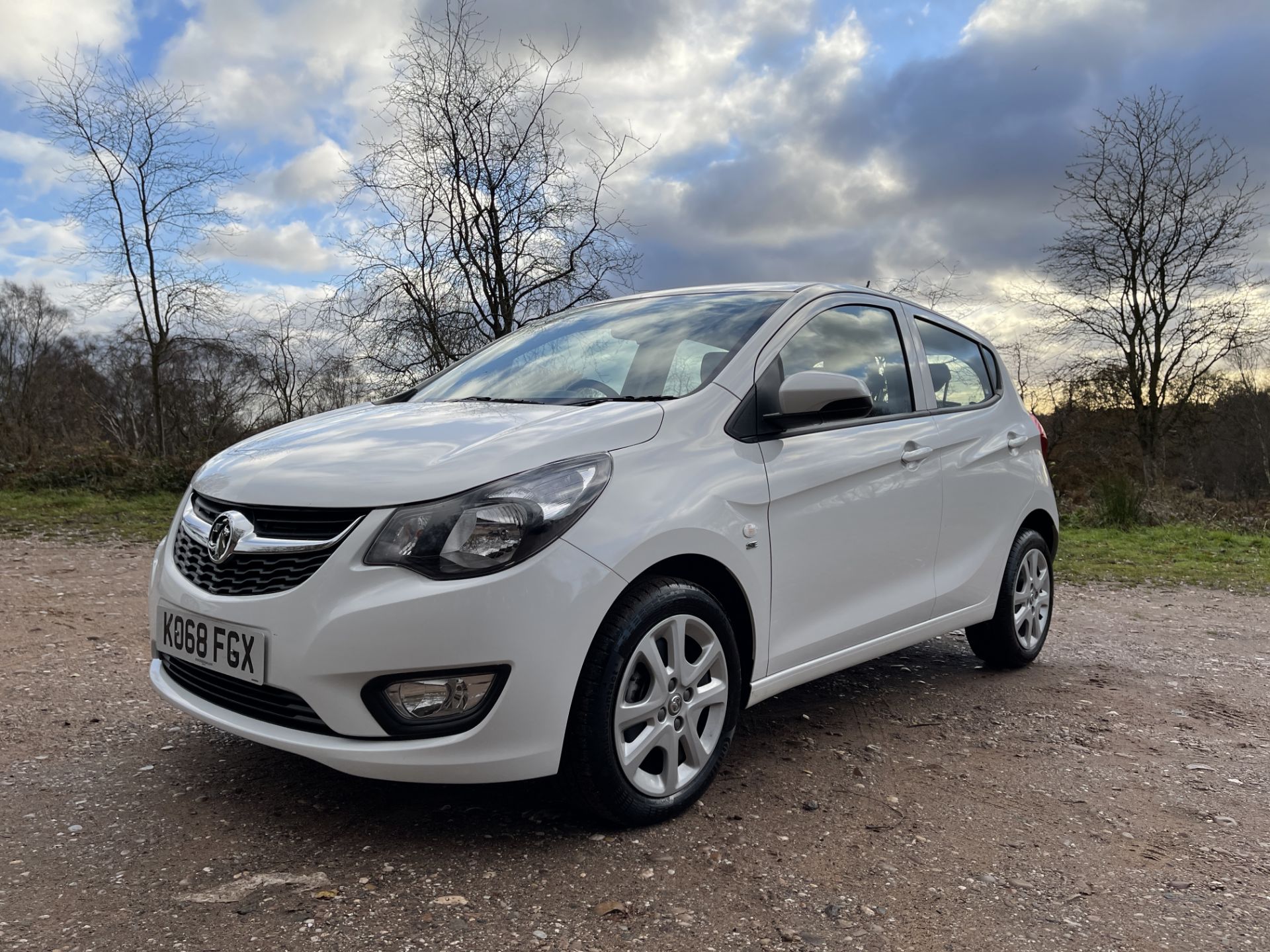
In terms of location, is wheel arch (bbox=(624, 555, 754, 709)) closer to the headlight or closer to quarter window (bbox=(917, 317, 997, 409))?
the headlight

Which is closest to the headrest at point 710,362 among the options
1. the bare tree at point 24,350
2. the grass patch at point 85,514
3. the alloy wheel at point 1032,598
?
the alloy wheel at point 1032,598

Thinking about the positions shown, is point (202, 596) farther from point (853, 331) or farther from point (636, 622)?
point (853, 331)

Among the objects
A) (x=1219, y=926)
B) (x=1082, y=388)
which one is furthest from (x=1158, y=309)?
(x=1219, y=926)

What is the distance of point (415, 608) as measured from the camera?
2.33 metres

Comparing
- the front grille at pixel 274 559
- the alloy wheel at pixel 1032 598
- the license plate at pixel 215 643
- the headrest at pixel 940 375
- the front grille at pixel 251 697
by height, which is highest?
the headrest at pixel 940 375

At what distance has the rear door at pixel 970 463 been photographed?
4047mm

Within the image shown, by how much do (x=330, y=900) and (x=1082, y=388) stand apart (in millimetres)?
23065

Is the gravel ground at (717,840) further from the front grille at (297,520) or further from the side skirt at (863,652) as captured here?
the front grille at (297,520)

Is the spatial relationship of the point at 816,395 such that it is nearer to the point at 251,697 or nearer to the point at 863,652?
the point at 863,652

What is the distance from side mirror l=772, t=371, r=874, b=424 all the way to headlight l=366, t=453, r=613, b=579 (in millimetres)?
936

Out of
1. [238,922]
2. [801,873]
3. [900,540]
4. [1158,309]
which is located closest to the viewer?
[238,922]

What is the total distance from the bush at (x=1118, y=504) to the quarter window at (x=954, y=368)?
10.5 metres

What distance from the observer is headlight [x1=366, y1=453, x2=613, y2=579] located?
2.38 m

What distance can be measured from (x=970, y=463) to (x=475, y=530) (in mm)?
2602
